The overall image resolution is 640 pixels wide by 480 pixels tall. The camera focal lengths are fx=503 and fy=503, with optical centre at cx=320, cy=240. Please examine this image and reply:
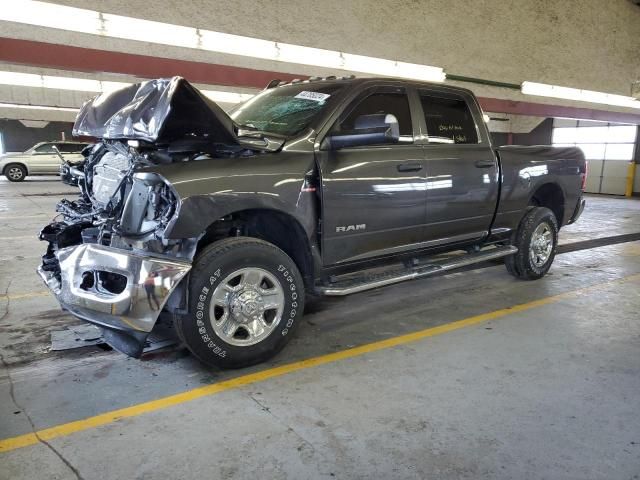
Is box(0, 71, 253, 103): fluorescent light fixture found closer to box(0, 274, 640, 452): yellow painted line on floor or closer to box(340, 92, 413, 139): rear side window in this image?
box(340, 92, 413, 139): rear side window

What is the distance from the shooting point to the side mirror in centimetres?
343

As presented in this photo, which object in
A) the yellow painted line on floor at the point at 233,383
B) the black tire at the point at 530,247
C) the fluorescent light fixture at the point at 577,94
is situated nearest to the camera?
the yellow painted line on floor at the point at 233,383

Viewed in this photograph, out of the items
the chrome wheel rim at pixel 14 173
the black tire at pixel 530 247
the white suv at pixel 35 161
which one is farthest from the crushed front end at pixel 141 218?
the chrome wheel rim at pixel 14 173

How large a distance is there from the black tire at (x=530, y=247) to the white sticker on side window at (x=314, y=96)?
2719 mm

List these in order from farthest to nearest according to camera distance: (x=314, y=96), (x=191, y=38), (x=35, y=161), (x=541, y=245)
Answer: (x=35, y=161)
(x=191, y=38)
(x=541, y=245)
(x=314, y=96)

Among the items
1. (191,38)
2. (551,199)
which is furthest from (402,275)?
(191,38)

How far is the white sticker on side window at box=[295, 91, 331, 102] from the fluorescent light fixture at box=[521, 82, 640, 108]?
457 inches

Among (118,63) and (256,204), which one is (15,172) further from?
(256,204)

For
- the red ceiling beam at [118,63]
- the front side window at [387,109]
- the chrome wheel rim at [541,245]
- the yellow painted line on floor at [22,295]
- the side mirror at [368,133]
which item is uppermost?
the red ceiling beam at [118,63]

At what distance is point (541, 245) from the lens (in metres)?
5.60

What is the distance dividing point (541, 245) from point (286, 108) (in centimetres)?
331

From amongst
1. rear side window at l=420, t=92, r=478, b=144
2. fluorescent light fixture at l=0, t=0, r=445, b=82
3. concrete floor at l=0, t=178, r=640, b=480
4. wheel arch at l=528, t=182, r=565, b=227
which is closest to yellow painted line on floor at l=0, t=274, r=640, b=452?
concrete floor at l=0, t=178, r=640, b=480

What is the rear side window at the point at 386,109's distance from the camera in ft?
12.8

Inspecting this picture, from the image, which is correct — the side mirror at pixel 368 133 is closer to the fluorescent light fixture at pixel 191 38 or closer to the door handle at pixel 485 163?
the door handle at pixel 485 163
